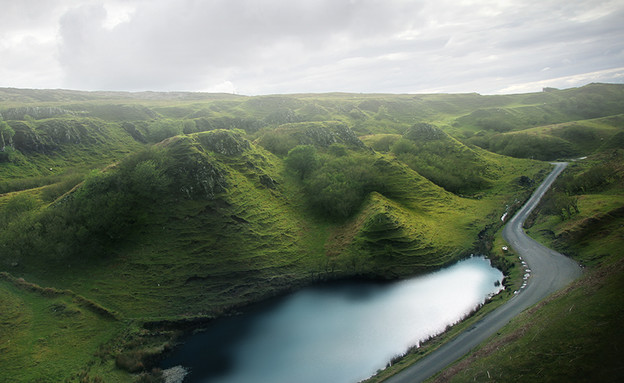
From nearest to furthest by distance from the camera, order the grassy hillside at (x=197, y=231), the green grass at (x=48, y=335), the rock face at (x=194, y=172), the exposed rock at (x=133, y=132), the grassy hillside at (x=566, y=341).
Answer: the grassy hillside at (x=566, y=341) → the green grass at (x=48, y=335) → the grassy hillside at (x=197, y=231) → the rock face at (x=194, y=172) → the exposed rock at (x=133, y=132)

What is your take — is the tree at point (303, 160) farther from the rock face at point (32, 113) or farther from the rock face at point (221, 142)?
the rock face at point (32, 113)

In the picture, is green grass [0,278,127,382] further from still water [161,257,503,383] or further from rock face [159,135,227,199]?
rock face [159,135,227,199]

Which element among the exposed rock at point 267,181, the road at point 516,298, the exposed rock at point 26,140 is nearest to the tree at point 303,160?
the exposed rock at point 267,181

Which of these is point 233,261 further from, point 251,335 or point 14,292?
point 14,292

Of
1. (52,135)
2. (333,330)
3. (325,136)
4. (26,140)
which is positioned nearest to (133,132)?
(52,135)

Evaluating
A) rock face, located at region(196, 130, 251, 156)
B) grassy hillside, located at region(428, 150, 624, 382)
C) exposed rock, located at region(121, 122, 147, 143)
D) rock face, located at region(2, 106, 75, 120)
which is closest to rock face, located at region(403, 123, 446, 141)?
rock face, located at region(196, 130, 251, 156)

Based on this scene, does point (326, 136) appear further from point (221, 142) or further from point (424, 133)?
point (424, 133)

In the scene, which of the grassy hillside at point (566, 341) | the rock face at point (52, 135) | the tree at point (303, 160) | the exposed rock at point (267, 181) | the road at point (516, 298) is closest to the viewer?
the grassy hillside at point (566, 341)
